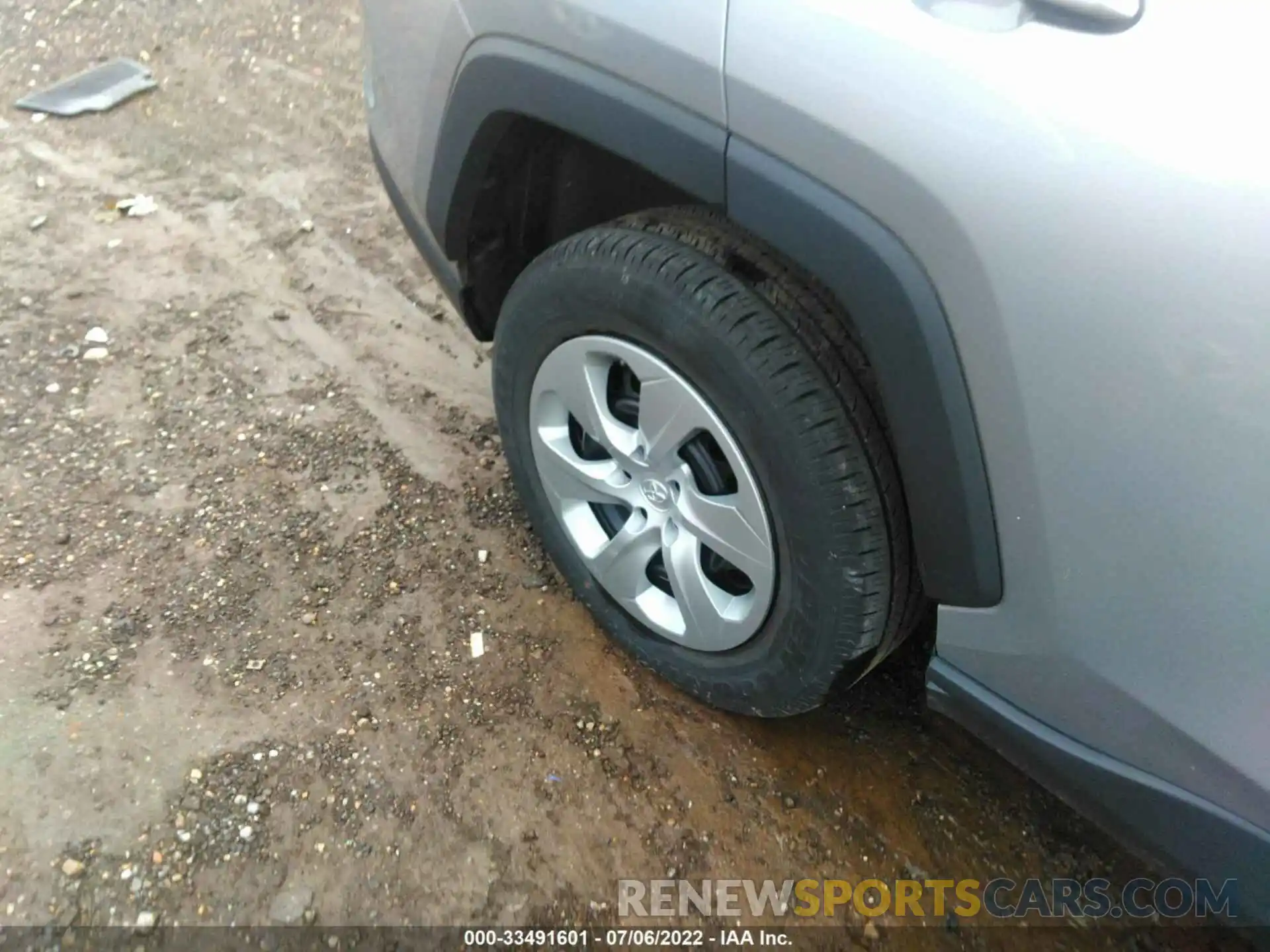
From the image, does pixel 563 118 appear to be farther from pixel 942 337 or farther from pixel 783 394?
pixel 942 337

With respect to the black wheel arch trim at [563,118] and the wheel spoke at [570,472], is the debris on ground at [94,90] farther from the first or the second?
the wheel spoke at [570,472]

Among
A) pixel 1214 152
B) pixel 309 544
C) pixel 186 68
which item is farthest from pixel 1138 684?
pixel 186 68

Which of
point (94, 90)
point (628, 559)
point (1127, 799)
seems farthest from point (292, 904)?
point (94, 90)

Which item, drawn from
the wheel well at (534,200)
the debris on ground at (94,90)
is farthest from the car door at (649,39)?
the debris on ground at (94,90)

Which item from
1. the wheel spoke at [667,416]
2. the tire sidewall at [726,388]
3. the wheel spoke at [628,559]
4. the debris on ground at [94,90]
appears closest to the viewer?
the tire sidewall at [726,388]

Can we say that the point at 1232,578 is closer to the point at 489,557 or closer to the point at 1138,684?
the point at 1138,684

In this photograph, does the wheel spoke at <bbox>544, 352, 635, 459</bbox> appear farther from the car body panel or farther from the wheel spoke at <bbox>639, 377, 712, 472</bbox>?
the car body panel

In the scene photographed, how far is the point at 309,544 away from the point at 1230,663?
1.89 meters

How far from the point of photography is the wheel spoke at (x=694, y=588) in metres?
1.71

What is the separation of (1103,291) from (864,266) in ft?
0.92

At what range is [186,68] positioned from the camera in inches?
158

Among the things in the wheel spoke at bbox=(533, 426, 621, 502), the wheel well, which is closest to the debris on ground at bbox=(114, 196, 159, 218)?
the wheel well

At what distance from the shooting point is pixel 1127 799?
4.07ft

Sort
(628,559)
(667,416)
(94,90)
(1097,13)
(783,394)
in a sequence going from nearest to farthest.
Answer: (1097,13)
(783,394)
(667,416)
(628,559)
(94,90)
